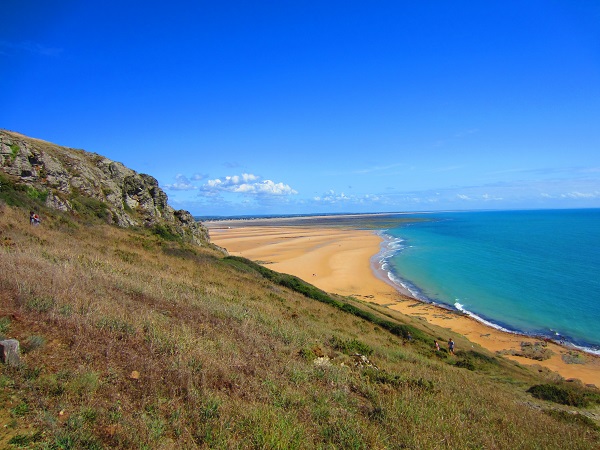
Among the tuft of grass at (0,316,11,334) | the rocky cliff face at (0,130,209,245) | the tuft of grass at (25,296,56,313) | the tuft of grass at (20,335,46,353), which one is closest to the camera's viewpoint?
the tuft of grass at (20,335,46,353)

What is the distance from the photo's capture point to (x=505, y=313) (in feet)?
102

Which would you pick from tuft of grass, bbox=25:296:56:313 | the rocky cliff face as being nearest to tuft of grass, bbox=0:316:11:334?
tuft of grass, bbox=25:296:56:313

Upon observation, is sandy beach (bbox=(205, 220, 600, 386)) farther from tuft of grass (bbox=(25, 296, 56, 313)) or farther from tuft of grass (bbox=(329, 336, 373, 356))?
tuft of grass (bbox=(25, 296, 56, 313))

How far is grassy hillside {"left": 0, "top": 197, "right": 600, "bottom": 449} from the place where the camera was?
15.6 feet

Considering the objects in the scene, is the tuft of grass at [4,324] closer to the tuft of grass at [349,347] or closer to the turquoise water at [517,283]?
the tuft of grass at [349,347]

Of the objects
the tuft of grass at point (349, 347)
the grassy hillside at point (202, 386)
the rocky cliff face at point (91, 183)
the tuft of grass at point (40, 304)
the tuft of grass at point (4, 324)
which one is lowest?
the tuft of grass at point (349, 347)

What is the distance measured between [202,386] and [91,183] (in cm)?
2919

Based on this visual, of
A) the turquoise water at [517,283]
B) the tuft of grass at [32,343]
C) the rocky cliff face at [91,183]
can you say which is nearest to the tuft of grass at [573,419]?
the tuft of grass at [32,343]

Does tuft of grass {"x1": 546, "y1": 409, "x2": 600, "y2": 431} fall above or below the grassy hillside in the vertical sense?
below

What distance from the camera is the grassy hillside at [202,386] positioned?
4762mm

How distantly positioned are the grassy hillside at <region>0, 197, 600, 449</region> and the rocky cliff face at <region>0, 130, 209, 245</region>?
15528 mm

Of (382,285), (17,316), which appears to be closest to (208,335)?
(17,316)

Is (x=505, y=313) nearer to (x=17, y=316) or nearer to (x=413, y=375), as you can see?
(x=413, y=375)

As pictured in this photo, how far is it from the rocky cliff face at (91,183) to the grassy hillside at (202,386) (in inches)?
611
